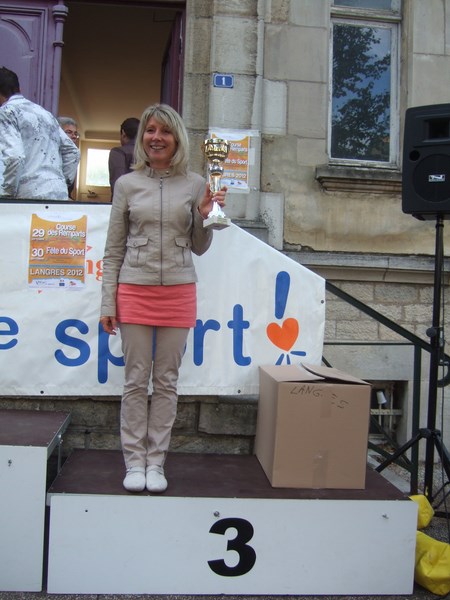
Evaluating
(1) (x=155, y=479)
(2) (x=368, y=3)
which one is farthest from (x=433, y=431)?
(2) (x=368, y=3)

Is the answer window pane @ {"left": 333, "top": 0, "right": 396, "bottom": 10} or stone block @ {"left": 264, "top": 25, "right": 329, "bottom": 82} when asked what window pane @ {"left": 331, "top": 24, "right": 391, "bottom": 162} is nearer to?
window pane @ {"left": 333, "top": 0, "right": 396, "bottom": 10}

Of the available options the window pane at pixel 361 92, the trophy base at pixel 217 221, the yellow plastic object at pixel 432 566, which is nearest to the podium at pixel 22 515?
the trophy base at pixel 217 221

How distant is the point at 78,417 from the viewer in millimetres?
3744

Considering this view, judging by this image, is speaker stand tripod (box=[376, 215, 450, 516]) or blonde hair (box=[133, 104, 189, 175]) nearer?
blonde hair (box=[133, 104, 189, 175])

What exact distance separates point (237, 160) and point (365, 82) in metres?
1.70

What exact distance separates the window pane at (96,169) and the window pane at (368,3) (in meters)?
6.80

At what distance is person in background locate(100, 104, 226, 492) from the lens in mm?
3111

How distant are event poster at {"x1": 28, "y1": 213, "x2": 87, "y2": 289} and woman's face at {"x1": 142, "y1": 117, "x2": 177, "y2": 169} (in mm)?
790

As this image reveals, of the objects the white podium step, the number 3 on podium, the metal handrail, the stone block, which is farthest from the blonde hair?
the stone block

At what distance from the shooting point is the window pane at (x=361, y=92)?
6.54 m

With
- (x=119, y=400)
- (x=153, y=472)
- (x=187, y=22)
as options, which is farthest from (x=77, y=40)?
(x=153, y=472)

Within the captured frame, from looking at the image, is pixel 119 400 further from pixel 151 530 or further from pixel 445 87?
pixel 445 87

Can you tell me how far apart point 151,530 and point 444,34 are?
5598 mm

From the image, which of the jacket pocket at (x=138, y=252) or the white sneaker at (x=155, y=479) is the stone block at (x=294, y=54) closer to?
the jacket pocket at (x=138, y=252)
